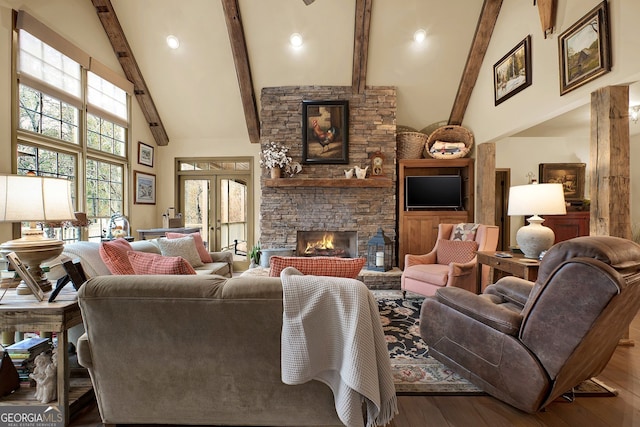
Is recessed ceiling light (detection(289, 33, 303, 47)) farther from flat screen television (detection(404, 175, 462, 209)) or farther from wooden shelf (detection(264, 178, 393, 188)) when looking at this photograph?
flat screen television (detection(404, 175, 462, 209))

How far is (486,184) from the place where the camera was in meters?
4.65

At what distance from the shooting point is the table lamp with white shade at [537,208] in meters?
2.69

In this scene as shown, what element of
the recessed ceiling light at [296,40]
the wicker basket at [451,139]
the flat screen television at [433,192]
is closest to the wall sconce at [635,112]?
the wicker basket at [451,139]

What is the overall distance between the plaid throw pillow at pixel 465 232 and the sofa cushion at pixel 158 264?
3342 mm

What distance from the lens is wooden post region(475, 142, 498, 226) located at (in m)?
4.62

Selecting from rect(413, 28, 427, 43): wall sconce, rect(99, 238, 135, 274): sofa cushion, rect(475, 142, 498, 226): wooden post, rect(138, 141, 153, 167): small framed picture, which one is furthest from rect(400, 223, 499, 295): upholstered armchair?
rect(138, 141, 153, 167): small framed picture

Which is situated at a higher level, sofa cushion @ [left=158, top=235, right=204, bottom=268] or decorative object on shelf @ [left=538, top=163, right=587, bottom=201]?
decorative object on shelf @ [left=538, top=163, right=587, bottom=201]

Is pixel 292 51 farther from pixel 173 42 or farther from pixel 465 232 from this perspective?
pixel 465 232

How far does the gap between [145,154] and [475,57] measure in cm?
580

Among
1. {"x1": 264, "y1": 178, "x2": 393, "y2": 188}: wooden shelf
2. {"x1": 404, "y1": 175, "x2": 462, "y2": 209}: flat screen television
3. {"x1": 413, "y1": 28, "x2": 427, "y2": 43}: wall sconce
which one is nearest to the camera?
{"x1": 413, "y1": 28, "x2": 427, "y2": 43}: wall sconce

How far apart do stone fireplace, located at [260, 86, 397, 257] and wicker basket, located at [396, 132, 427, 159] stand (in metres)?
0.24

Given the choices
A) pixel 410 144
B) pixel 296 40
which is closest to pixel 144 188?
pixel 296 40

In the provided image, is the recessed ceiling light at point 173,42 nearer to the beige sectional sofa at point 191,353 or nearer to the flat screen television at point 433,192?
the flat screen television at point 433,192

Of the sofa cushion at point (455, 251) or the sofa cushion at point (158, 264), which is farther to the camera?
the sofa cushion at point (455, 251)
